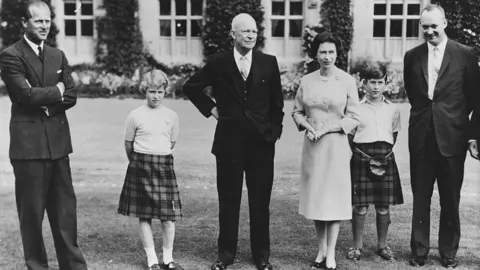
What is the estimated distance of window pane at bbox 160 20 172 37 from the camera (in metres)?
17.0

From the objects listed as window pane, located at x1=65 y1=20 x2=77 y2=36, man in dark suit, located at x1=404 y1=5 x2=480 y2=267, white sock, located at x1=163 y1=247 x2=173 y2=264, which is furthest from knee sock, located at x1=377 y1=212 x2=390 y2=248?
window pane, located at x1=65 y1=20 x2=77 y2=36

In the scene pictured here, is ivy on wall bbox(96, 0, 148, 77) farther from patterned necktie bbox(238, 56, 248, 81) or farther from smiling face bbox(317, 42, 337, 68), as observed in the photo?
smiling face bbox(317, 42, 337, 68)

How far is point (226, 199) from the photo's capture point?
5.22 metres

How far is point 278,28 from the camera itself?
16719 millimetres

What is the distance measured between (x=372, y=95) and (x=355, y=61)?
433 inches

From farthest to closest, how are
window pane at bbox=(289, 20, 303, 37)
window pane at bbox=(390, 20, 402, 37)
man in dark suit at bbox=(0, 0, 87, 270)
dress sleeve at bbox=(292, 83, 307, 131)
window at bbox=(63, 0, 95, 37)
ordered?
window at bbox=(63, 0, 95, 37), window pane at bbox=(289, 20, 303, 37), window pane at bbox=(390, 20, 402, 37), dress sleeve at bbox=(292, 83, 307, 131), man in dark suit at bbox=(0, 0, 87, 270)

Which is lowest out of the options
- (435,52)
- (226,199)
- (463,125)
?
(226,199)

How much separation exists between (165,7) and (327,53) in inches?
495

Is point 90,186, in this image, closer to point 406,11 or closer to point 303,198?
point 303,198

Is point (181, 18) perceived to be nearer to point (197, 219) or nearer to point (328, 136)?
point (197, 219)

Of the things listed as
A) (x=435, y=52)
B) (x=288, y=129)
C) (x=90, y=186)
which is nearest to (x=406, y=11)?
(x=288, y=129)

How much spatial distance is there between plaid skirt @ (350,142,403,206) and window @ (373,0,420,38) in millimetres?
11417

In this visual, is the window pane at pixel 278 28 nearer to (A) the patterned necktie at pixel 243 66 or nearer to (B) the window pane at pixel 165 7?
(B) the window pane at pixel 165 7

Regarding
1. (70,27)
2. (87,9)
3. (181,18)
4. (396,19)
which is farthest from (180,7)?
(396,19)
